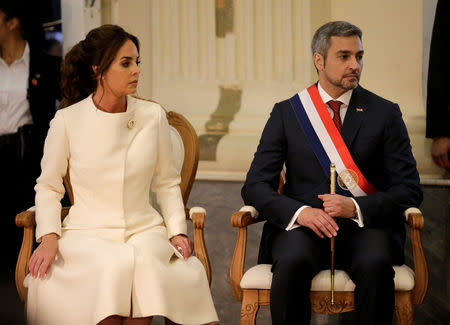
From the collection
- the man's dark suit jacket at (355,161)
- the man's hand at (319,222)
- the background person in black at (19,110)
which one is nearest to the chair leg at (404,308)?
the man's dark suit jacket at (355,161)

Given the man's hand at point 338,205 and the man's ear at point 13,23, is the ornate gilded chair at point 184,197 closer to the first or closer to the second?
the man's hand at point 338,205

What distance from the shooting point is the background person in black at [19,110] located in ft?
12.5

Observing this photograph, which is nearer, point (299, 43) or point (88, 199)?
point (88, 199)

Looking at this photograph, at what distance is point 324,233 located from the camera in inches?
108

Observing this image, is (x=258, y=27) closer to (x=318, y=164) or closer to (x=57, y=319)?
(x=318, y=164)

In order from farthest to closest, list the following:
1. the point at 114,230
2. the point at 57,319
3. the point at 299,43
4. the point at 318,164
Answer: the point at 299,43
the point at 318,164
the point at 114,230
the point at 57,319

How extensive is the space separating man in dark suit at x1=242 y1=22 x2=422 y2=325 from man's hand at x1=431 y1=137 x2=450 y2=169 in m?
0.80

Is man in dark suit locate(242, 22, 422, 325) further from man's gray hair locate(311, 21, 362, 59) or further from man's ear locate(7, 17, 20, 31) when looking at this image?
man's ear locate(7, 17, 20, 31)

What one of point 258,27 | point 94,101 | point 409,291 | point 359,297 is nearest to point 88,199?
point 94,101

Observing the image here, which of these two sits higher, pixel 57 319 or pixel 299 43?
pixel 299 43

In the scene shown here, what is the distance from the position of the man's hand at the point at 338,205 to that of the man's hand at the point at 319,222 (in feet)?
0.10

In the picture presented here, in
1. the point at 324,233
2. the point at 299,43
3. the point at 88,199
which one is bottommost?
the point at 324,233

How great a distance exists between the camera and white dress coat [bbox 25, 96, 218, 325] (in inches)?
95.5

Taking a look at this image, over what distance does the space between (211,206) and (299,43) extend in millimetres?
1167
